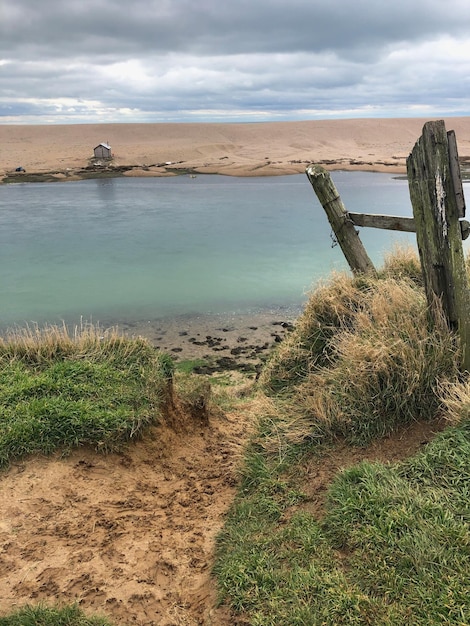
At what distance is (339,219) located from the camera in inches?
252

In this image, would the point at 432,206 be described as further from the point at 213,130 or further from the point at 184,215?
the point at 213,130

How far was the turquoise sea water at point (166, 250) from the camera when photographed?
12.0 metres

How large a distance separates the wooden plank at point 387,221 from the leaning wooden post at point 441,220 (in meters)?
0.47

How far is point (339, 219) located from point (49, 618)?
16.5 ft

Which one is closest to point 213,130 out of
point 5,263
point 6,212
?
point 6,212

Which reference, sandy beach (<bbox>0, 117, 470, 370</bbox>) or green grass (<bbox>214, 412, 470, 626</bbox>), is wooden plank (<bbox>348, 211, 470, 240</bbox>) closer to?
green grass (<bbox>214, 412, 470, 626</bbox>)

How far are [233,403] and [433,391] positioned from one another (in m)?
2.92

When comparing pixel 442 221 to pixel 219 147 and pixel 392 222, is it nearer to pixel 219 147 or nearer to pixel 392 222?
pixel 392 222

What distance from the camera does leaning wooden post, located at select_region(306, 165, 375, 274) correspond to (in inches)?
250

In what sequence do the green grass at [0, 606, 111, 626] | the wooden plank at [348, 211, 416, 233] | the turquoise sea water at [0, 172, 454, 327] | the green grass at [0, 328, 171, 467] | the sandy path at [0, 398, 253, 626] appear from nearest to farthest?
the green grass at [0, 606, 111, 626], the sandy path at [0, 398, 253, 626], the green grass at [0, 328, 171, 467], the wooden plank at [348, 211, 416, 233], the turquoise sea water at [0, 172, 454, 327]

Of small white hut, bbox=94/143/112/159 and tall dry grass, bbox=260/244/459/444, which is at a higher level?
small white hut, bbox=94/143/112/159

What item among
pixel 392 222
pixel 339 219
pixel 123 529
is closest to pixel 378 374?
pixel 392 222

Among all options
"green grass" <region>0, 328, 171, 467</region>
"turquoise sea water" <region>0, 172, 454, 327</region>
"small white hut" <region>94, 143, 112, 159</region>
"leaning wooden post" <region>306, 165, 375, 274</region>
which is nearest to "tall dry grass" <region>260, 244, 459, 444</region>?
"leaning wooden post" <region>306, 165, 375, 274</region>

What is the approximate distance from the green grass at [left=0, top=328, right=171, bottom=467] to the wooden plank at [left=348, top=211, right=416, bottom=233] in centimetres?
278
